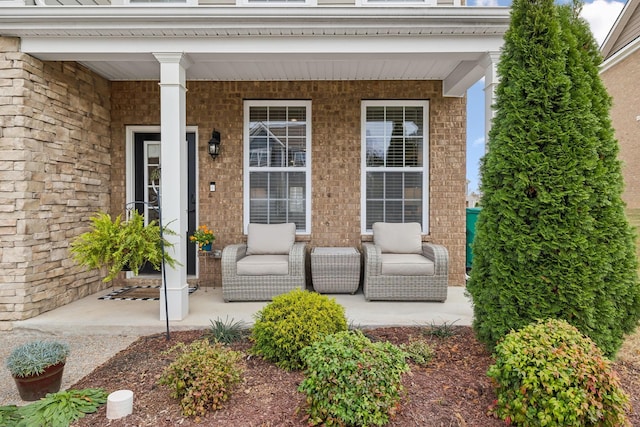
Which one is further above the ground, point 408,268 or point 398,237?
point 398,237

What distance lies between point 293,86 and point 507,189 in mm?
3371

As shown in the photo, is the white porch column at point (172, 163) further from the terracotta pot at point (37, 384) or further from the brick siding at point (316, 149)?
the brick siding at point (316, 149)

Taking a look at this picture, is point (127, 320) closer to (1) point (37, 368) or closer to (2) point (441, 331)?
(1) point (37, 368)

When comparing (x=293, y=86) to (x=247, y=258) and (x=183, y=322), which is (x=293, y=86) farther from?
(x=183, y=322)

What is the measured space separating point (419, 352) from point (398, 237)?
82.8 inches

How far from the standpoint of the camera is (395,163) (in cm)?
496

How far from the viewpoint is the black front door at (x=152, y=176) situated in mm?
4930

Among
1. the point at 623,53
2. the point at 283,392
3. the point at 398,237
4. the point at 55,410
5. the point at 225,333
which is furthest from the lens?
the point at 623,53

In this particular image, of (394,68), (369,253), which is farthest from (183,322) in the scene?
(394,68)

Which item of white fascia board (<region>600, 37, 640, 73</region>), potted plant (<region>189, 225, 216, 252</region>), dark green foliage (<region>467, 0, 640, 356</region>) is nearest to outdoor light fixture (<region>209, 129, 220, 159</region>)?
potted plant (<region>189, 225, 216, 252</region>)

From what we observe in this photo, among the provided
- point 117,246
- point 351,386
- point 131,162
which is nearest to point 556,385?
point 351,386

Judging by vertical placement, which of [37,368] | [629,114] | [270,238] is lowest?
[37,368]

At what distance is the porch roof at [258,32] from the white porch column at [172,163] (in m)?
0.23

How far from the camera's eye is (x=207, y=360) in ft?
6.67
